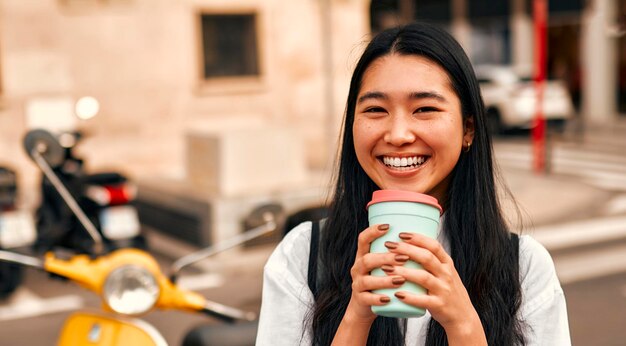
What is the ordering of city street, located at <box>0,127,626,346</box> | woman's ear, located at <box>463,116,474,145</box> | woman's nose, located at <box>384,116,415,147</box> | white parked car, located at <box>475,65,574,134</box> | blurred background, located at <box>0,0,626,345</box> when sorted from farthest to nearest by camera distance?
white parked car, located at <box>475,65,574,134</box> < blurred background, located at <box>0,0,626,345</box> < city street, located at <box>0,127,626,346</box> < woman's ear, located at <box>463,116,474,145</box> < woman's nose, located at <box>384,116,415,147</box>

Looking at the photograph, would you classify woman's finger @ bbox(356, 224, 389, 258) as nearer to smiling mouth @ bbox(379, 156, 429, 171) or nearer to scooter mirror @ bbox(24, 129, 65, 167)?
smiling mouth @ bbox(379, 156, 429, 171)

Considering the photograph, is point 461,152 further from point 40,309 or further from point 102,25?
point 102,25

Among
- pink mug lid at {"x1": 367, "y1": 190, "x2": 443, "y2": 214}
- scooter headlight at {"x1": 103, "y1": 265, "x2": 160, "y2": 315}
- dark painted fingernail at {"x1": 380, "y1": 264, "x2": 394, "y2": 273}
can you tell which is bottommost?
scooter headlight at {"x1": 103, "y1": 265, "x2": 160, "y2": 315}

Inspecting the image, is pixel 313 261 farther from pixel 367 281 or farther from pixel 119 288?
pixel 119 288

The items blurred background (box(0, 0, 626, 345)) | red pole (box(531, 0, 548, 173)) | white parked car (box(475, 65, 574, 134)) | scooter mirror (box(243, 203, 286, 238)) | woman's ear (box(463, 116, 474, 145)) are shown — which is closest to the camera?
woman's ear (box(463, 116, 474, 145))

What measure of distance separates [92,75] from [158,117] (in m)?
1.16

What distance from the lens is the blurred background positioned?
678 cm

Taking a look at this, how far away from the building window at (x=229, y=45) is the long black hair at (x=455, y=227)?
37.2 feet

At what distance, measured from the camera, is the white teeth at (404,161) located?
1.51 m

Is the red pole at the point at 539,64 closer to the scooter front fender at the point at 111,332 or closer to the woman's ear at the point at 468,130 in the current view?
the scooter front fender at the point at 111,332

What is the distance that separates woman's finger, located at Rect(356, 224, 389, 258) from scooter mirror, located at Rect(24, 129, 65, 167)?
6.08 feet

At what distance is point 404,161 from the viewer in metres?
1.51

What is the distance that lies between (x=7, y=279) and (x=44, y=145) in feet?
14.2

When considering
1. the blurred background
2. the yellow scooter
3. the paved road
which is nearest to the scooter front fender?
the yellow scooter
